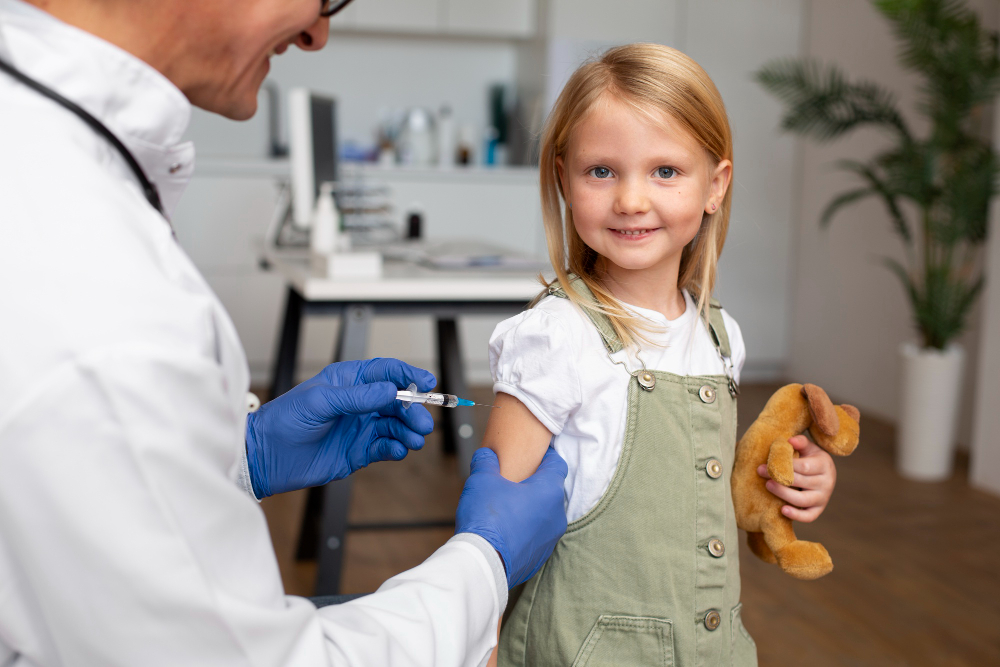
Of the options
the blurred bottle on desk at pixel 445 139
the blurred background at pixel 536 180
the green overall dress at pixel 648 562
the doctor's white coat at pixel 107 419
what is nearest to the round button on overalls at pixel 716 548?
the green overall dress at pixel 648 562

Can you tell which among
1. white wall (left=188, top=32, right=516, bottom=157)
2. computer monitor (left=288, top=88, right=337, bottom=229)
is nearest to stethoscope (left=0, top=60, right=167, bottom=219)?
computer monitor (left=288, top=88, right=337, bottom=229)

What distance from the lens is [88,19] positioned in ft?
1.93

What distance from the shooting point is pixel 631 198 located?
91 centimetres

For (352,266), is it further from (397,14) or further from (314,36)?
(397,14)

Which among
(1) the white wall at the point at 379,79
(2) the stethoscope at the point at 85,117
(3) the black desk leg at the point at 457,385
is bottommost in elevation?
(3) the black desk leg at the point at 457,385

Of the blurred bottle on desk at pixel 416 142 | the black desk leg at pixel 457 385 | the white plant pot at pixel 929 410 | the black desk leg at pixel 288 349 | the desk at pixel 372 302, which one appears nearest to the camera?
the desk at pixel 372 302

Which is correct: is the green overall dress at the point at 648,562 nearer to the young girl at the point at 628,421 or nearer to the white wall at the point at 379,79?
the young girl at the point at 628,421

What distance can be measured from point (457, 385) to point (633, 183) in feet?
5.62

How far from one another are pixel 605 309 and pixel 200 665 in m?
0.58

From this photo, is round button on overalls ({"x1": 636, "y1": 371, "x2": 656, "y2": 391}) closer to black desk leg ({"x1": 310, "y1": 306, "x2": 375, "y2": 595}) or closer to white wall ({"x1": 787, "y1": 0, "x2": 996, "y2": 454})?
black desk leg ({"x1": 310, "y1": 306, "x2": 375, "y2": 595})

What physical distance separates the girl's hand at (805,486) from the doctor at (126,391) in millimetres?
459

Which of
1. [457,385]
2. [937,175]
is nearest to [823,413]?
[457,385]

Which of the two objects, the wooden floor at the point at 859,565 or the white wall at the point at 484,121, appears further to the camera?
the white wall at the point at 484,121

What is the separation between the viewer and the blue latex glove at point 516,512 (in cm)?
79
